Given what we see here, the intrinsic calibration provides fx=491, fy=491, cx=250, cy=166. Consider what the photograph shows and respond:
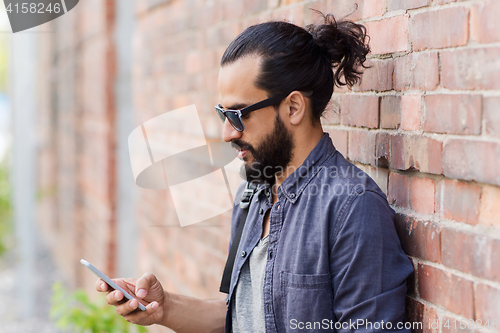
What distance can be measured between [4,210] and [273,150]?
9023mm

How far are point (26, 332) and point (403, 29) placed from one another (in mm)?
6225

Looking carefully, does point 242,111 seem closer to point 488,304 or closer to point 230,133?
point 230,133

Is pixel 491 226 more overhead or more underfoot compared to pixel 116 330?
more overhead

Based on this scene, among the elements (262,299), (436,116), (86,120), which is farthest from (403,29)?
(86,120)

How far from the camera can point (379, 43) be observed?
165 cm

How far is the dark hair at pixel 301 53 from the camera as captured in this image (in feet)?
4.82

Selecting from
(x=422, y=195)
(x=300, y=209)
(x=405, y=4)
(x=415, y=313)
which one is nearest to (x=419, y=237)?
(x=422, y=195)

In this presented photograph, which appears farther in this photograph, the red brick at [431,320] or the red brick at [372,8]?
the red brick at [372,8]

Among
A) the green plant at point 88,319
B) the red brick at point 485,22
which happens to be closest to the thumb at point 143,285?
the red brick at point 485,22

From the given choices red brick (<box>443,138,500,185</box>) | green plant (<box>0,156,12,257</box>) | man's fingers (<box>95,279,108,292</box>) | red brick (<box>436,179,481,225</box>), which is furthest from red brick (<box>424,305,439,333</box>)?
green plant (<box>0,156,12,257</box>)

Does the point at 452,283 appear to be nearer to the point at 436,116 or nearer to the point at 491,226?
the point at 491,226

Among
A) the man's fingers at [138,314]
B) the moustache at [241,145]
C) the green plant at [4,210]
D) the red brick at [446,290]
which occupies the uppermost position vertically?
the moustache at [241,145]

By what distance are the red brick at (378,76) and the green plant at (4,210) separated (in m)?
7.50

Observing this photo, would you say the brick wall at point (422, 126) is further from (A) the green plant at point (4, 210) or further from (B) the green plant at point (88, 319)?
(A) the green plant at point (4, 210)
